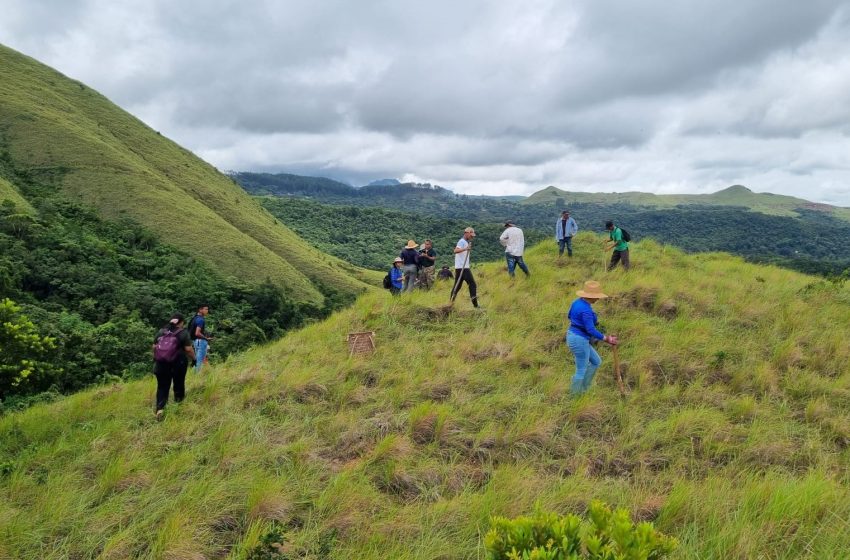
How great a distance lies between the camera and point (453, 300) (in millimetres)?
10461

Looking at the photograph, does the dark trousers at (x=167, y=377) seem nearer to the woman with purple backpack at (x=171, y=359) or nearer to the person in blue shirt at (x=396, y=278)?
the woman with purple backpack at (x=171, y=359)

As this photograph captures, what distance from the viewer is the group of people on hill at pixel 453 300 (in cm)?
628

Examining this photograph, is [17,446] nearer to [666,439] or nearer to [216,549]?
[216,549]

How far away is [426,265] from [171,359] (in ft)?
23.1

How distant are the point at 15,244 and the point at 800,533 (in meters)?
49.0

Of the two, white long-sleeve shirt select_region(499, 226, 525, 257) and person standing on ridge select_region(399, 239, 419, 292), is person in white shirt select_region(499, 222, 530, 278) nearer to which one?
white long-sleeve shirt select_region(499, 226, 525, 257)

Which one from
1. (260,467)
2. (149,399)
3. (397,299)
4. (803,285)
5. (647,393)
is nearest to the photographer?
(260,467)

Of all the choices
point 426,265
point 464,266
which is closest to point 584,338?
point 464,266

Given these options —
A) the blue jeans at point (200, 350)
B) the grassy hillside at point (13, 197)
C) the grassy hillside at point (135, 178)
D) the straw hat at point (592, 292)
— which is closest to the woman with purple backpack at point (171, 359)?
the blue jeans at point (200, 350)

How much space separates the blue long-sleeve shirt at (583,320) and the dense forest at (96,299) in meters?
10.9

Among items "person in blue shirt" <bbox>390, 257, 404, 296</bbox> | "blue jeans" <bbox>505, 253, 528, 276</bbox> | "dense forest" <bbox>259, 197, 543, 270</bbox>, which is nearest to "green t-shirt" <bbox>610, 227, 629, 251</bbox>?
"blue jeans" <bbox>505, 253, 528, 276</bbox>

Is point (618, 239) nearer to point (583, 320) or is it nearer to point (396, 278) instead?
point (396, 278)

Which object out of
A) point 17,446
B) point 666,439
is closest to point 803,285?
point 666,439

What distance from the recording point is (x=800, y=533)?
3.40 m
